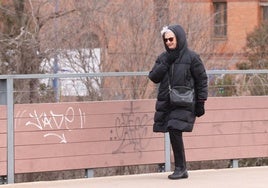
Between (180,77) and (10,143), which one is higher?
(180,77)

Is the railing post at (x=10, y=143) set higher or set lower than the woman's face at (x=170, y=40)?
lower

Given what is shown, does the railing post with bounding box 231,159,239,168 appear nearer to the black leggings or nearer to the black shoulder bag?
the black leggings

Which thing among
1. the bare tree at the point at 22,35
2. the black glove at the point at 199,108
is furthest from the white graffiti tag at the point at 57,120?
the bare tree at the point at 22,35

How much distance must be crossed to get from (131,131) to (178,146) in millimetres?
1134

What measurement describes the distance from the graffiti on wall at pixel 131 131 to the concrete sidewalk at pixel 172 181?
0.41m

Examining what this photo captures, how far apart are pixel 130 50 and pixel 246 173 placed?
5.22 metres

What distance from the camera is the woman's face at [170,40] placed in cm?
907

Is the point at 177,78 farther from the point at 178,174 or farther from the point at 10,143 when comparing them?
the point at 10,143

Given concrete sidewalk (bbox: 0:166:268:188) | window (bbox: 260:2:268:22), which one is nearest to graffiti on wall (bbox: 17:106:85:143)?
concrete sidewalk (bbox: 0:166:268:188)

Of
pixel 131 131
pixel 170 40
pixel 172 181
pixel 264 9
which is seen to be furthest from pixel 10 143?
pixel 264 9

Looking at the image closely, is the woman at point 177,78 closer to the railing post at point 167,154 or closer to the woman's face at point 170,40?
the woman's face at point 170,40

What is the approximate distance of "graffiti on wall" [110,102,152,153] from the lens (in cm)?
1019

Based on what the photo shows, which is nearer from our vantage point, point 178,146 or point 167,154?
point 178,146

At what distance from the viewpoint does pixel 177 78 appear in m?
9.13
